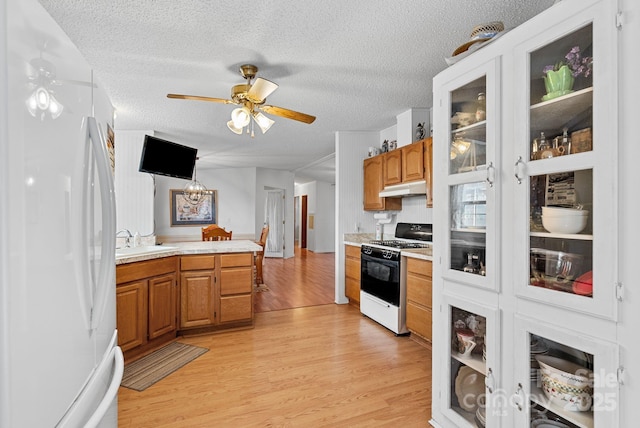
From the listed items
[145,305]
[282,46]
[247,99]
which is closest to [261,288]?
[145,305]

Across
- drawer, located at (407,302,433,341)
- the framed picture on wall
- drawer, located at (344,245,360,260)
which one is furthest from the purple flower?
the framed picture on wall

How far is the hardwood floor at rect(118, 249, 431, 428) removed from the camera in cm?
191

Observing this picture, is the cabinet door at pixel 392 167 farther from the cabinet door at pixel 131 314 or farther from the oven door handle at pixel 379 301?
the cabinet door at pixel 131 314

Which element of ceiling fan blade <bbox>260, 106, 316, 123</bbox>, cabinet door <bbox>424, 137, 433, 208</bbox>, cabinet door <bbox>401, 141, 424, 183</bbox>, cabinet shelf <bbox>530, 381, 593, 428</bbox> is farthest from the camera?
cabinet door <bbox>401, 141, 424, 183</bbox>

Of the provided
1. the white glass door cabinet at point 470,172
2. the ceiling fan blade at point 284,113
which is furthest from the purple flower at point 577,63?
the ceiling fan blade at point 284,113

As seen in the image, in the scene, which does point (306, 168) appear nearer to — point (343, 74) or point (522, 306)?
point (343, 74)

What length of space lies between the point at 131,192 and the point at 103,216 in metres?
3.65

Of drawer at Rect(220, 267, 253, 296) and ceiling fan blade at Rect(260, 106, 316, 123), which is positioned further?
drawer at Rect(220, 267, 253, 296)

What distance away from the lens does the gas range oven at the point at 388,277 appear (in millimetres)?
3191

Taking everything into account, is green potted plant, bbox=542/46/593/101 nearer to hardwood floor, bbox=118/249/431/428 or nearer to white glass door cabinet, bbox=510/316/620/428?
white glass door cabinet, bbox=510/316/620/428

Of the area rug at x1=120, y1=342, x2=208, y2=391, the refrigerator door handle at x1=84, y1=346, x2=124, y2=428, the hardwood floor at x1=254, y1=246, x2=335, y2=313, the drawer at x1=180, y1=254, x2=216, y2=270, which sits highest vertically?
the drawer at x1=180, y1=254, x2=216, y2=270

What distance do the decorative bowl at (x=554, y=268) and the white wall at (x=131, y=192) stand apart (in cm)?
429

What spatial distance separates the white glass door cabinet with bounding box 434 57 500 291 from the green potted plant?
7.7 inches

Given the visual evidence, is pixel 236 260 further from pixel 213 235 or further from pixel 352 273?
pixel 213 235
